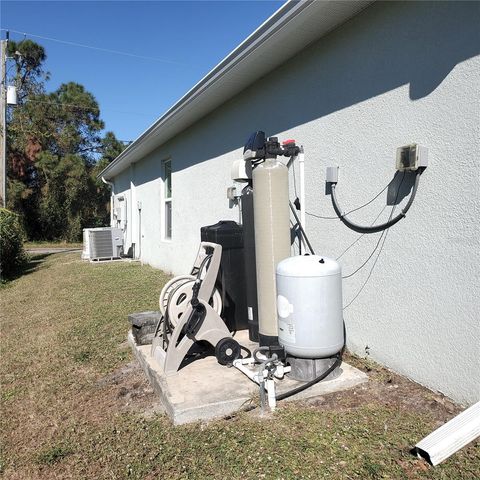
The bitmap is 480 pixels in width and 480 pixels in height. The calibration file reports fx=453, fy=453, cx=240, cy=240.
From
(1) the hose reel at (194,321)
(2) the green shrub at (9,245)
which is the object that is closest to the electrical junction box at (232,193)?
(1) the hose reel at (194,321)

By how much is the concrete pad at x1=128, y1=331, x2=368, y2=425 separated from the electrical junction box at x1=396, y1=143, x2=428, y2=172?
63.2 inches

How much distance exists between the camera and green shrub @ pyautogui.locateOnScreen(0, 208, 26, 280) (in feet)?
35.2

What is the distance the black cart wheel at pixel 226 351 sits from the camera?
3758 mm

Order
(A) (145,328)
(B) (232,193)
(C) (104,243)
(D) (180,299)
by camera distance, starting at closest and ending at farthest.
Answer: (D) (180,299), (A) (145,328), (B) (232,193), (C) (104,243)

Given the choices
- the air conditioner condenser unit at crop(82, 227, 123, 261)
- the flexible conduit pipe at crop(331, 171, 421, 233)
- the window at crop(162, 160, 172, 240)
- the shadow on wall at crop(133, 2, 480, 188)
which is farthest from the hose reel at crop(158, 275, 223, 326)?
the air conditioner condenser unit at crop(82, 227, 123, 261)

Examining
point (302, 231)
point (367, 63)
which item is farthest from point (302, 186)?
point (367, 63)

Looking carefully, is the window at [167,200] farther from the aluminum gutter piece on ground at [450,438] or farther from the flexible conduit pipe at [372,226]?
the aluminum gutter piece on ground at [450,438]

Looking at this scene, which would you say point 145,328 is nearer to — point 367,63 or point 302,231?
point 302,231

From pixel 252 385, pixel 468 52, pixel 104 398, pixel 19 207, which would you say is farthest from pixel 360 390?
pixel 19 207

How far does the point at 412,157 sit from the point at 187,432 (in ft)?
7.87

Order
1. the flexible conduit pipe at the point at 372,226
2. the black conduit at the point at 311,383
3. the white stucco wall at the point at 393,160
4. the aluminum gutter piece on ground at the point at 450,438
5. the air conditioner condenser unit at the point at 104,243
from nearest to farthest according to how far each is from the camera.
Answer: the aluminum gutter piece on ground at the point at 450,438 < the white stucco wall at the point at 393,160 < the black conduit at the point at 311,383 < the flexible conduit pipe at the point at 372,226 < the air conditioner condenser unit at the point at 104,243

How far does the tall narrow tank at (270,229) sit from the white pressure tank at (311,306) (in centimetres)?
48

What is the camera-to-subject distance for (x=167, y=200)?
10.6 m

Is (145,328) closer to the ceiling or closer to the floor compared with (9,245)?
closer to the floor
